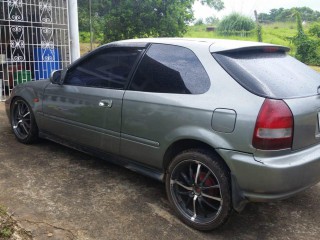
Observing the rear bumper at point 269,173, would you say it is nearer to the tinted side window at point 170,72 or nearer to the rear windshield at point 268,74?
the rear windshield at point 268,74

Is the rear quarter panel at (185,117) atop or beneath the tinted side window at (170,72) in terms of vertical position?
beneath

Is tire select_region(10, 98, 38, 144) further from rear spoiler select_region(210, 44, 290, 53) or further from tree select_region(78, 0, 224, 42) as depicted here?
tree select_region(78, 0, 224, 42)

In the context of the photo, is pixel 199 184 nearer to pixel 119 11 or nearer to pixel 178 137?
pixel 178 137

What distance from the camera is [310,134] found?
111 inches

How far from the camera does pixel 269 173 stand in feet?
8.43

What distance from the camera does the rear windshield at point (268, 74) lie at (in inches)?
107

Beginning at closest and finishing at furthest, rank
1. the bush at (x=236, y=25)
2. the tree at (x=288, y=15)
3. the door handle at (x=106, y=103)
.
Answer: the door handle at (x=106, y=103)
the bush at (x=236, y=25)
the tree at (x=288, y=15)

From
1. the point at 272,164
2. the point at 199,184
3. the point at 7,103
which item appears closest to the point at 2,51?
the point at 7,103

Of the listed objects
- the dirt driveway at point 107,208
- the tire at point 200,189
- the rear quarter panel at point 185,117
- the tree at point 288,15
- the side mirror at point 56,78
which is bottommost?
the dirt driveway at point 107,208

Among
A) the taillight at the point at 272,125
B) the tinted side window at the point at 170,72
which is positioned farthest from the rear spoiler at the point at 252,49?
the taillight at the point at 272,125

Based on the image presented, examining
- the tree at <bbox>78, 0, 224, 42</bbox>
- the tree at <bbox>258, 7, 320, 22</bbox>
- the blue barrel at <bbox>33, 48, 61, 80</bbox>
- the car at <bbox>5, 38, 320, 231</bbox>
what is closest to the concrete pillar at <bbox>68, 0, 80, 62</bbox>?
the blue barrel at <bbox>33, 48, 61, 80</bbox>

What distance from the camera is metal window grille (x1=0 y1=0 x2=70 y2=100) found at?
321 inches

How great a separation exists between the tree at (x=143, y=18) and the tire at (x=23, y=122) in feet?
27.4

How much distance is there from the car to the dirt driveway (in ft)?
0.88
